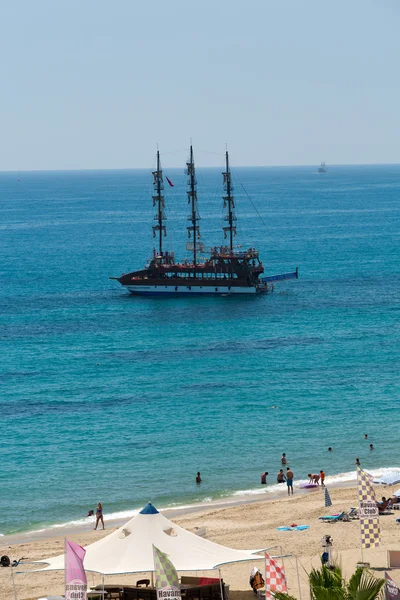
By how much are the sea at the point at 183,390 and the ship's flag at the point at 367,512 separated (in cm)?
1713

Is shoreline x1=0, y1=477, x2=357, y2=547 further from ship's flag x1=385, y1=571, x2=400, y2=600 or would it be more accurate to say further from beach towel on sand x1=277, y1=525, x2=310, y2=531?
ship's flag x1=385, y1=571, x2=400, y2=600

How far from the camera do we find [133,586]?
29.8 metres

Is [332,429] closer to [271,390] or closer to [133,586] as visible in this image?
[271,390]

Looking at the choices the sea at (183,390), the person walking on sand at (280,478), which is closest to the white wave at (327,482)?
the sea at (183,390)

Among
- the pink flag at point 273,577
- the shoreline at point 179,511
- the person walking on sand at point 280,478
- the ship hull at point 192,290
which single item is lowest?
the shoreline at point 179,511

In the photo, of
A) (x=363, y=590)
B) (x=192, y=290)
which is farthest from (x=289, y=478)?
(x=192, y=290)

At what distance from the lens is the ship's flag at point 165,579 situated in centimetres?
2305

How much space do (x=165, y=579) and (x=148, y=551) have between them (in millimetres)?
4993

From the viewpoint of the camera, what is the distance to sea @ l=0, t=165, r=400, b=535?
4956cm

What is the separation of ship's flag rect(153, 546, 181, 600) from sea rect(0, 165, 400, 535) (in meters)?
21.9

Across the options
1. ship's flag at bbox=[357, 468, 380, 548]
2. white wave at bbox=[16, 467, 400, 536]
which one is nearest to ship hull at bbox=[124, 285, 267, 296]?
white wave at bbox=[16, 467, 400, 536]

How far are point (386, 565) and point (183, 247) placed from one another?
121332mm

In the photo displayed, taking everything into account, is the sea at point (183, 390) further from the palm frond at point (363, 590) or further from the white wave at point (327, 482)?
the palm frond at point (363, 590)

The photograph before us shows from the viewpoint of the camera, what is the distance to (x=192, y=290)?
105 m
